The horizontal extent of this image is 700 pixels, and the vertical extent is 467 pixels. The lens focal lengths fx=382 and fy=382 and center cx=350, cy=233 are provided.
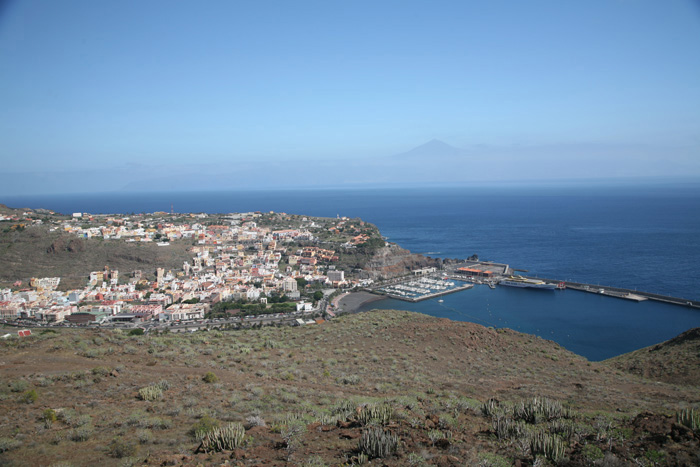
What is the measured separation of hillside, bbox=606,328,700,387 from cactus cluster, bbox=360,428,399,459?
27.5ft

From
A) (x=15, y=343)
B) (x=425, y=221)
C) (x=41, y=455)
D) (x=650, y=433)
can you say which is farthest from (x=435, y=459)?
(x=425, y=221)

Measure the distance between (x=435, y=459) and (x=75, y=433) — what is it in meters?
3.52

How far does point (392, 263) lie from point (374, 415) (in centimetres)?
3320

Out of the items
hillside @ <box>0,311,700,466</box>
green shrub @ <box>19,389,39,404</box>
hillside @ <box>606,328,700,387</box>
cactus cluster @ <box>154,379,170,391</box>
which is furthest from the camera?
hillside @ <box>606,328,700,387</box>

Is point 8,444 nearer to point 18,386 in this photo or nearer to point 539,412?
point 18,386

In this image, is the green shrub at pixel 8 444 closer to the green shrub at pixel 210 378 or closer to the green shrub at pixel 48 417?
the green shrub at pixel 48 417

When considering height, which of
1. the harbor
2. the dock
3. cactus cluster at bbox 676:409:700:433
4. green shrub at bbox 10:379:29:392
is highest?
cactus cluster at bbox 676:409:700:433

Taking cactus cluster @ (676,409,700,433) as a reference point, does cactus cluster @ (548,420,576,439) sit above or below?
below

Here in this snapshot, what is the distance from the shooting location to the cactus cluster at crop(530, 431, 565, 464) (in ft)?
10.4

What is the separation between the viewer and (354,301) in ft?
92.9

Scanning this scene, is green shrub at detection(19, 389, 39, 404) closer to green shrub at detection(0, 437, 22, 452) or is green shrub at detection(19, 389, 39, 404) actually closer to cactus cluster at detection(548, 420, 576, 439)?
green shrub at detection(0, 437, 22, 452)

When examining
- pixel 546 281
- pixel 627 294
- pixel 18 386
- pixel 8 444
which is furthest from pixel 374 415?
pixel 546 281

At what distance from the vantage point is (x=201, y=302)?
1012 inches

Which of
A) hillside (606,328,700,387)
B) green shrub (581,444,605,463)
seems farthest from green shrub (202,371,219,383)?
hillside (606,328,700,387)
